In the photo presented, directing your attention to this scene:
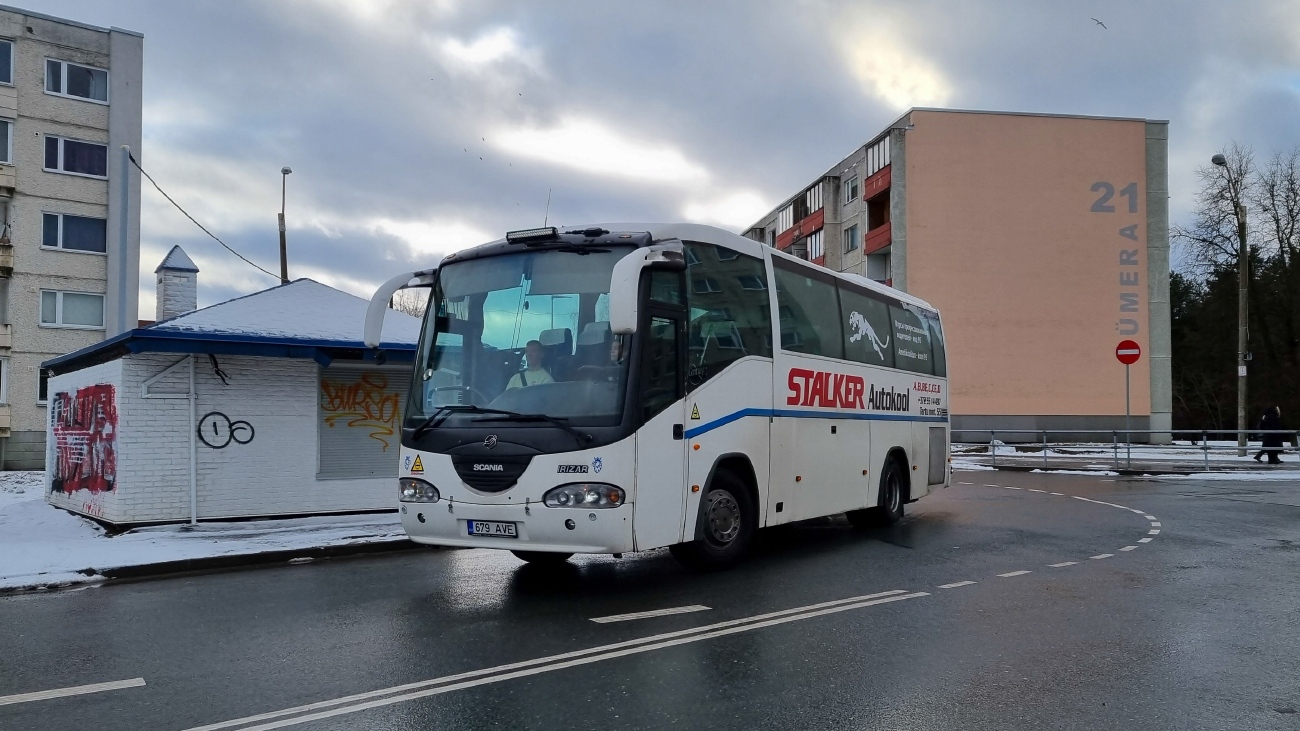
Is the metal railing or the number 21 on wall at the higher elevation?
the number 21 on wall

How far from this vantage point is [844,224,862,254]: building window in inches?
2147

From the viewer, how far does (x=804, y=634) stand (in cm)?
674

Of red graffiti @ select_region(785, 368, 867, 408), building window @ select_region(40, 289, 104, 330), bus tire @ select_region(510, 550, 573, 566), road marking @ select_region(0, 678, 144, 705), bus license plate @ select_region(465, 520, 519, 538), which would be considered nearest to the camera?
road marking @ select_region(0, 678, 144, 705)

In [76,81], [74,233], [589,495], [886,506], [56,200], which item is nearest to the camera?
[589,495]

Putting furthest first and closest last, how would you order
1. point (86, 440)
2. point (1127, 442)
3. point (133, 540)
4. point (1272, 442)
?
point (1272, 442), point (1127, 442), point (86, 440), point (133, 540)

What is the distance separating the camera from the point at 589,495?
778 centimetres

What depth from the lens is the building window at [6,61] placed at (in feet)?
110

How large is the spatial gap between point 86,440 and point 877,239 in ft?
136

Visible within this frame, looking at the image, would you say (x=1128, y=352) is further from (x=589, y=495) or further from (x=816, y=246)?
(x=816, y=246)

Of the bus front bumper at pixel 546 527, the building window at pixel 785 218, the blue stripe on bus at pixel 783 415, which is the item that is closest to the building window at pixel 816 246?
the building window at pixel 785 218

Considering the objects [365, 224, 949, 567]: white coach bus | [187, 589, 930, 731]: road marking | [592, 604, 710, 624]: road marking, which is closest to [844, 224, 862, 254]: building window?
[365, 224, 949, 567]: white coach bus

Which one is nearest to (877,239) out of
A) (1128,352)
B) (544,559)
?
(1128,352)

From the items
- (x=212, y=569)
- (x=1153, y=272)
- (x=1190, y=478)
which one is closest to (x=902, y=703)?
(x=212, y=569)

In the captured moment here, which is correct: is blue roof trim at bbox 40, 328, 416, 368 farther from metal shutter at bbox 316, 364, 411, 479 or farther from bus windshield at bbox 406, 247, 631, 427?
bus windshield at bbox 406, 247, 631, 427
